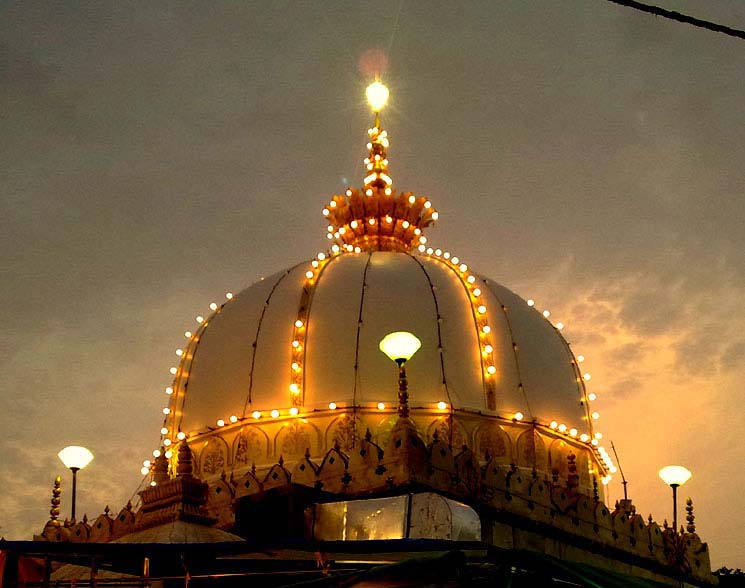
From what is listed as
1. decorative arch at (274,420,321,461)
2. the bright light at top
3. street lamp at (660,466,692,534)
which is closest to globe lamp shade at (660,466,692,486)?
street lamp at (660,466,692,534)

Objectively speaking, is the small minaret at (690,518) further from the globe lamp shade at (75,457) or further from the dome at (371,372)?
the globe lamp shade at (75,457)

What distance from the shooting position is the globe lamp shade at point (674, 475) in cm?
2030

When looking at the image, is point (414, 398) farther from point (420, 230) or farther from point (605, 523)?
point (420, 230)

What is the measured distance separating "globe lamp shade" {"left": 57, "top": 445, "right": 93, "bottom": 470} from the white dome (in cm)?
344

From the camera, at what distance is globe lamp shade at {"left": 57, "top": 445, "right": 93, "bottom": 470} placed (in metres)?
18.5

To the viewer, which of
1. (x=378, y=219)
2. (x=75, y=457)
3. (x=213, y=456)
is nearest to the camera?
(x=75, y=457)

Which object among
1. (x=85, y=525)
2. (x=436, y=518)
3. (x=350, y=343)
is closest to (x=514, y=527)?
(x=436, y=518)

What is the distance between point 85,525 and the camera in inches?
752

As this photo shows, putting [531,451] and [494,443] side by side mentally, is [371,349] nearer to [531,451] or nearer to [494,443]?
[494,443]

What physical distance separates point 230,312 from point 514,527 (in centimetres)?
768

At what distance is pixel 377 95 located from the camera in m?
28.1

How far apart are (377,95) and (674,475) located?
11.4 metres

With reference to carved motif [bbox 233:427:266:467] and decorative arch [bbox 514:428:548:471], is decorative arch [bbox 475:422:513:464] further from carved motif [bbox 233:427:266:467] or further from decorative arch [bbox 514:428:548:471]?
carved motif [bbox 233:427:266:467]

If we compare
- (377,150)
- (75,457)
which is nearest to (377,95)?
(377,150)
